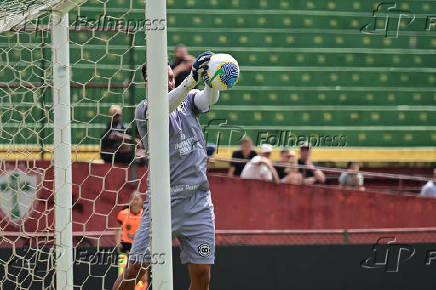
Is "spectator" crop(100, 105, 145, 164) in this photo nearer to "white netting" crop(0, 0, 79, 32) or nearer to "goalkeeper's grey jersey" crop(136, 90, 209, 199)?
"white netting" crop(0, 0, 79, 32)

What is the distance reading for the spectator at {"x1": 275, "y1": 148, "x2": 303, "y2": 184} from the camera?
9234 mm

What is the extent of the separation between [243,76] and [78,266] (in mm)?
5253

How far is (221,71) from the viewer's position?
158 inches

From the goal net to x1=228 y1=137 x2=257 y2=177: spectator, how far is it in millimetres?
1294

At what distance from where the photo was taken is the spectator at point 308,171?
9.37 m

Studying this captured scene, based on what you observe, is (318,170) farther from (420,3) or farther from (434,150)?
(420,3)

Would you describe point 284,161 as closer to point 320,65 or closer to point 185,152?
point 320,65

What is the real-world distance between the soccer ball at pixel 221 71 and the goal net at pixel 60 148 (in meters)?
0.36

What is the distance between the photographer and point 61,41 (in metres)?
4.57

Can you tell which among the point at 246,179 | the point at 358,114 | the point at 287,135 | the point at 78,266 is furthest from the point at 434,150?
the point at 78,266

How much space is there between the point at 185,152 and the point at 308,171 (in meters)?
5.03

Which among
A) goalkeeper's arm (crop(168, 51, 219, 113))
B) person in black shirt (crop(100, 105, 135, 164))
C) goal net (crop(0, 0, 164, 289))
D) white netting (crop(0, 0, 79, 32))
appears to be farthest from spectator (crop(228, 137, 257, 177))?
goalkeeper's arm (crop(168, 51, 219, 113))

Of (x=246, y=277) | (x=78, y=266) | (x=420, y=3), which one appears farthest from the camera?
(x=420, y=3)

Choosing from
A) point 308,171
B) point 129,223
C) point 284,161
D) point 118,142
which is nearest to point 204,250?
point 129,223
